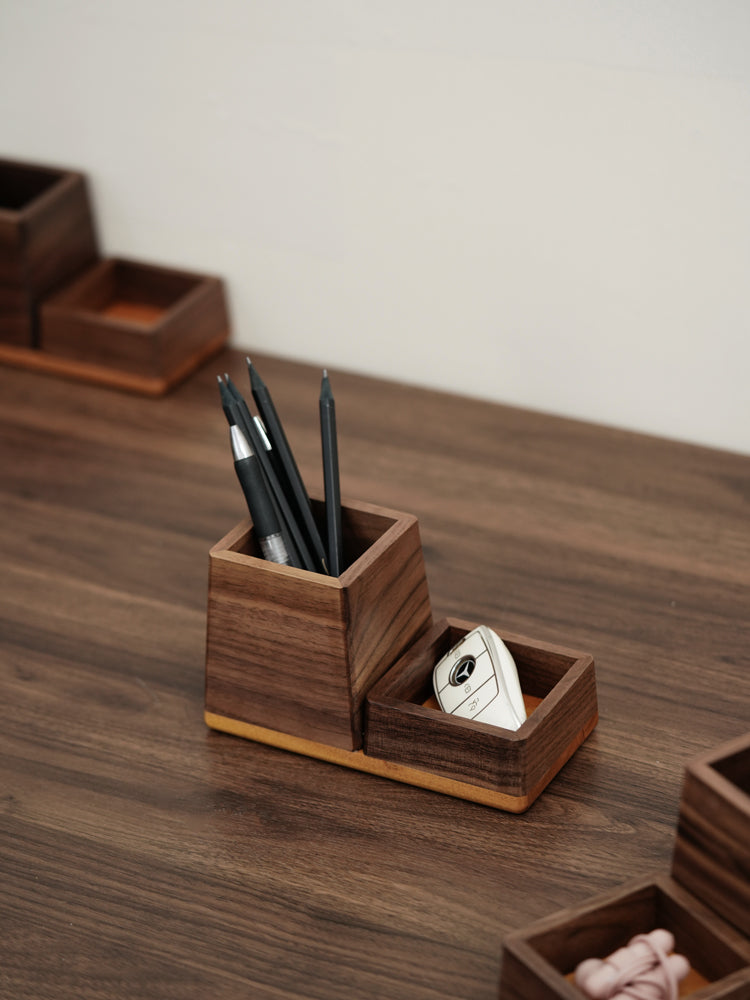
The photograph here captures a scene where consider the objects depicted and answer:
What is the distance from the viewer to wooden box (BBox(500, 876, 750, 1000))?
62cm

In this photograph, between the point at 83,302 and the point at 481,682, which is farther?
the point at 83,302

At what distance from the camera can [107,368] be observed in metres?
1.29

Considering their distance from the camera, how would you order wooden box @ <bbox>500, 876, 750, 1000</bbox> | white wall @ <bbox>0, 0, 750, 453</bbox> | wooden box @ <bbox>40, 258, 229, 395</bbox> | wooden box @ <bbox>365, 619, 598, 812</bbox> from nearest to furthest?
wooden box @ <bbox>500, 876, 750, 1000</bbox>, wooden box @ <bbox>365, 619, 598, 812</bbox>, white wall @ <bbox>0, 0, 750, 453</bbox>, wooden box @ <bbox>40, 258, 229, 395</bbox>

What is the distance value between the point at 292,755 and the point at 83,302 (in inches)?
26.4

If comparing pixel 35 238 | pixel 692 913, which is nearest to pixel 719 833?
pixel 692 913

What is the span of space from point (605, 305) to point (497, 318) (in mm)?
108

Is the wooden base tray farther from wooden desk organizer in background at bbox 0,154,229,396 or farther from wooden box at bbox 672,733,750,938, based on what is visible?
wooden desk organizer in background at bbox 0,154,229,396

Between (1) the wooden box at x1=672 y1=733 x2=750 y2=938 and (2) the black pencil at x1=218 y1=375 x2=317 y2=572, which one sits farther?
(2) the black pencil at x1=218 y1=375 x2=317 y2=572

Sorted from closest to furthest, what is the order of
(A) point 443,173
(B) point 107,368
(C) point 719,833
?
(C) point 719,833, (A) point 443,173, (B) point 107,368

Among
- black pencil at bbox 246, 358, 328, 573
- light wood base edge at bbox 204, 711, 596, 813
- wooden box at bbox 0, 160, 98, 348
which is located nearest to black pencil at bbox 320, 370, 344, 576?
black pencil at bbox 246, 358, 328, 573

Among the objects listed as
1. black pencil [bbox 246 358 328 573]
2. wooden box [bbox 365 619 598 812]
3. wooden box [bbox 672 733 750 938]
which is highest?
black pencil [bbox 246 358 328 573]

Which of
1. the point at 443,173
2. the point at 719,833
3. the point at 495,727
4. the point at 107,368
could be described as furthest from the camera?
the point at 107,368

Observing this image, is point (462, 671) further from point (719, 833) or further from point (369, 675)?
point (719, 833)

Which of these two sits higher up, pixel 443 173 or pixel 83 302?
pixel 443 173
